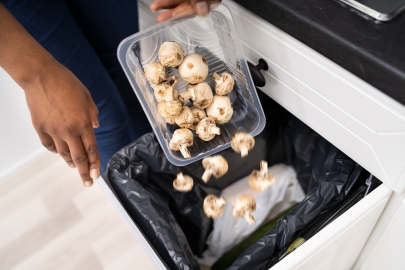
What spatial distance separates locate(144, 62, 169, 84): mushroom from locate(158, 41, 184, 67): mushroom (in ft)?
0.03

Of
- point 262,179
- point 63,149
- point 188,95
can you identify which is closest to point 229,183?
point 262,179

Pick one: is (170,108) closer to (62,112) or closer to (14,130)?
(62,112)

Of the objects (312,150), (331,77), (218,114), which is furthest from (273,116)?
(331,77)

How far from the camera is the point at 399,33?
43 centimetres

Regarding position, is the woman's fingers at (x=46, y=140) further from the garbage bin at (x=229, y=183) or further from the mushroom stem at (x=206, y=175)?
the mushroom stem at (x=206, y=175)

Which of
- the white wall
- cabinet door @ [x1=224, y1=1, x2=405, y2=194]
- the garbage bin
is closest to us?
cabinet door @ [x1=224, y1=1, x2=405, y2=194]

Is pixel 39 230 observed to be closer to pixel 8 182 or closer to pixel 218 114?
pixel 8 182

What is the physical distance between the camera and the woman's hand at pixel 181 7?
21.0 inches

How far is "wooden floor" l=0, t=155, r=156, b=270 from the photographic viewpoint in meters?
0.96

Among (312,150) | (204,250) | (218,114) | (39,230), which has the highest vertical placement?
(218,114)

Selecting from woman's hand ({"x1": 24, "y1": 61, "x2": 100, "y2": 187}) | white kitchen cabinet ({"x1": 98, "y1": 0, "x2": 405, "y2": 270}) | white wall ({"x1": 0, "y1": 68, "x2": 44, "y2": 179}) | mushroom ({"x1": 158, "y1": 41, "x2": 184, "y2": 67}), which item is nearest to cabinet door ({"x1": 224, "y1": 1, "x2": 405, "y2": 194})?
white kitchen cabinet ({"x1": 98, "y1": 0, "x2": 405, "y2": 270})

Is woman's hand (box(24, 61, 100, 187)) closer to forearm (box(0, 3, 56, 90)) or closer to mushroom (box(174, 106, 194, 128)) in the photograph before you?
forearm (box(0, 3, 56, 90))

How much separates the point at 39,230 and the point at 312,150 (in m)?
0.74

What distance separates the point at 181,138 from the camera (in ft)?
1.98
